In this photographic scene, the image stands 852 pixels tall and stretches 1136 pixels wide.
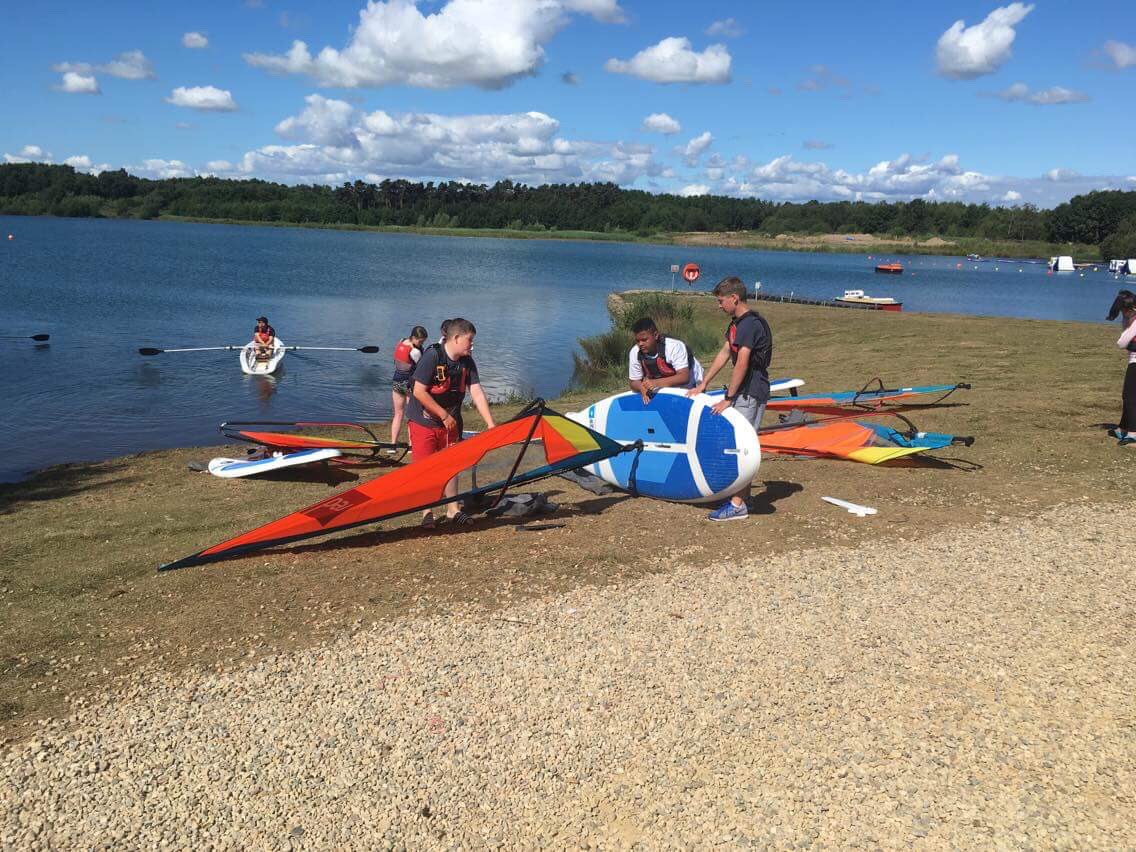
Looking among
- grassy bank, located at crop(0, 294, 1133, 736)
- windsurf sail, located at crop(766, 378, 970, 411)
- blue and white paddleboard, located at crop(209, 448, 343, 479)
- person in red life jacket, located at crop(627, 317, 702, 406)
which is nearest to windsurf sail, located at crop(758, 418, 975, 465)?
grassy bank, located at crop(0, 294, 1133, 736)

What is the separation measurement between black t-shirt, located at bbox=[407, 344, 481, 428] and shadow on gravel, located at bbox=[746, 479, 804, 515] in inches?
123

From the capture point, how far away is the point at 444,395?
24.4ft

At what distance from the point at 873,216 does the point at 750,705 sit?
18529 centimetres

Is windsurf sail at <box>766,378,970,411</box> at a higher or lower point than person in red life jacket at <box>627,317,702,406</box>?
lower

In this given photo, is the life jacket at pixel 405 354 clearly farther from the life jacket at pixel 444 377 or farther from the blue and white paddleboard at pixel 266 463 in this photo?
the life jacket at pixel 444 377

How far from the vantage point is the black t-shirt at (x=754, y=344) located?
288 inches

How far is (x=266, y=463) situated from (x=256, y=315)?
29.2 meters

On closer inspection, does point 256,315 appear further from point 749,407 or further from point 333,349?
point 749,407

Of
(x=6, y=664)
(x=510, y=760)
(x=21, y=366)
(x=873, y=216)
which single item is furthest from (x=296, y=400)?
(x=873, y=216)

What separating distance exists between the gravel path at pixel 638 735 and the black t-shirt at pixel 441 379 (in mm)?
2259

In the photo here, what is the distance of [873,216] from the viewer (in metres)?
173

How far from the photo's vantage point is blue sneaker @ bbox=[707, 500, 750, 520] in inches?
311

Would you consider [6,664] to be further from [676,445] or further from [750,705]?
[676,445]

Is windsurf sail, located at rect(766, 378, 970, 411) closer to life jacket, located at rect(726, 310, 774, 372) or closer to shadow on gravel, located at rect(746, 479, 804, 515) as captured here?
shadow on gravel, located at rect(746, 479, 804, 515)
